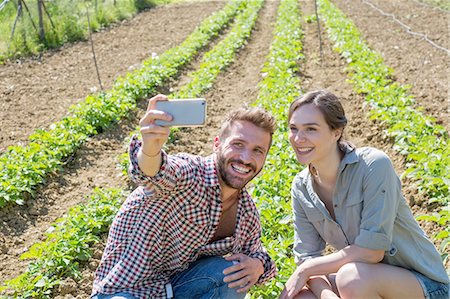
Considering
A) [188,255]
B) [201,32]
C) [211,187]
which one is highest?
[211,187]

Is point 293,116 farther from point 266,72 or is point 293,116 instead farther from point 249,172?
point 266,72

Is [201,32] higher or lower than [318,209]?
lower

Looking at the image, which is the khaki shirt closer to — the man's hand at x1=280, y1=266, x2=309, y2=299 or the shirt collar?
the shirt collar

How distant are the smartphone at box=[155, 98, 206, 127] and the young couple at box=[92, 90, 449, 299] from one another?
210 millimetres

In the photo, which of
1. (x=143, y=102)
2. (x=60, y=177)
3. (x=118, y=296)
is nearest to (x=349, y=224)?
(x=118, y=296)

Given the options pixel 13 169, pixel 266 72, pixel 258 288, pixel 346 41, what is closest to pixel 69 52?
pixel 266 72

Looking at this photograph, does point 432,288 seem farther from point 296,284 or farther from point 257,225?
point 257,225

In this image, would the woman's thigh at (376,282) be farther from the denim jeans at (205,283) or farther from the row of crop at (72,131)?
the row of crop at (72,131)

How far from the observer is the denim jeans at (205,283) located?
2906 mm

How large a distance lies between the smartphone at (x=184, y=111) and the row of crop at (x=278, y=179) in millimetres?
1386

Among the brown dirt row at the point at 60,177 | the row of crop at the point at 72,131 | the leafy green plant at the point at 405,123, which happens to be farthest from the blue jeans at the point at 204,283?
the row of crop at the point at 72,131

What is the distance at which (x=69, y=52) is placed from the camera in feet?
41.4

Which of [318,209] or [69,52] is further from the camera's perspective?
[69,52]

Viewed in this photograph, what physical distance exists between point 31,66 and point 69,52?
1.66 metres
